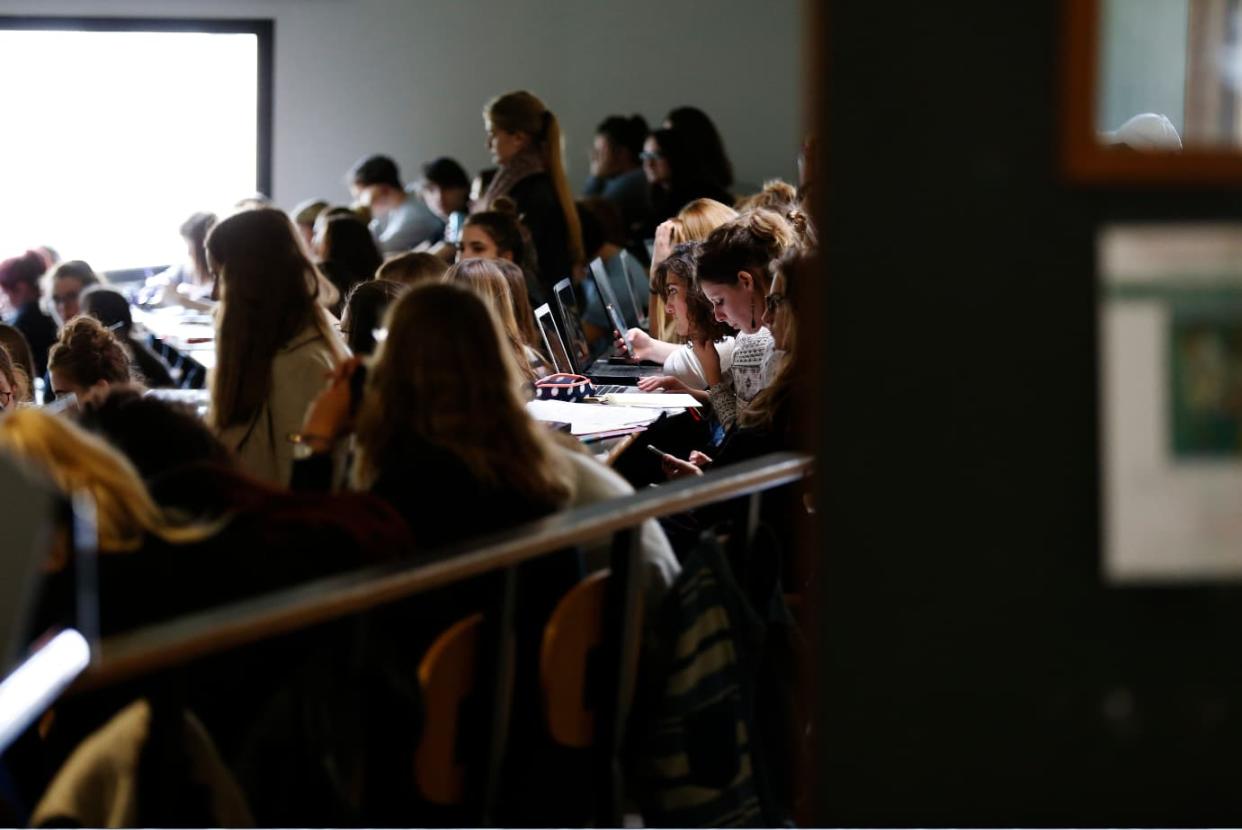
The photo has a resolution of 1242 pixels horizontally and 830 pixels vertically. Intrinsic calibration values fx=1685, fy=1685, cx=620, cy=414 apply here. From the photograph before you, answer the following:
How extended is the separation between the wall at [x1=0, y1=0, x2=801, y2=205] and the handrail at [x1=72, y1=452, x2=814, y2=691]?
7.91 m

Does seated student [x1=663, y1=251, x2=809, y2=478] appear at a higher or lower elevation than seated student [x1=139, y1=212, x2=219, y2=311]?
lower

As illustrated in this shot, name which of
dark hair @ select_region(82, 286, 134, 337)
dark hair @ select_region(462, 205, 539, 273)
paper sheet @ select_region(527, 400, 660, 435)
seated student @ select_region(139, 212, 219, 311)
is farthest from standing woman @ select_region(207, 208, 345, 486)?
seated student @ select_region(139, 212, 219, 311)

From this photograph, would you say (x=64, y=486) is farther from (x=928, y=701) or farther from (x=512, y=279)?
(x=512, y=279)

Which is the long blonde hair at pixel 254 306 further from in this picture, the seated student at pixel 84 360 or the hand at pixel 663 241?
the hand at pixel 663 241

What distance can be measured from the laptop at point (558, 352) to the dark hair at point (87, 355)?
3.84ft

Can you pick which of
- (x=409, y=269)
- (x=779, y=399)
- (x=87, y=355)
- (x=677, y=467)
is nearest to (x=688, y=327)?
(x=409, y=269)

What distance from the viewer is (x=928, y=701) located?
163cm

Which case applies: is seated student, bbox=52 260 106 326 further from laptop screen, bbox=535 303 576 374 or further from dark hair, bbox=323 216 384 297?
laptop screen, bbox=535 303 576 374

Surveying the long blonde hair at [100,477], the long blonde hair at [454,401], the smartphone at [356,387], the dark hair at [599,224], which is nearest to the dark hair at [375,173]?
the dark hair at [599,224]

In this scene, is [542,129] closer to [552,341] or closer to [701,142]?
[701,142]

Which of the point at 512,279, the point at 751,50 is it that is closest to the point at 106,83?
the point at 751,50

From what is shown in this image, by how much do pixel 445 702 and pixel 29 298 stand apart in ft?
17.2

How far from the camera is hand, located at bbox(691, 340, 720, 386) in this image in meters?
4.64

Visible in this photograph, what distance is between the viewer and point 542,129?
20.3 ft
